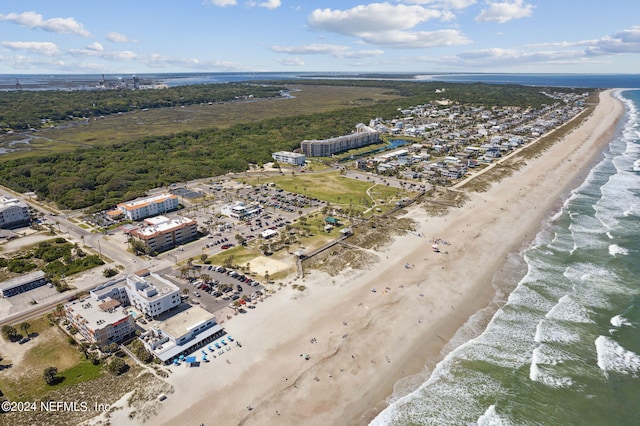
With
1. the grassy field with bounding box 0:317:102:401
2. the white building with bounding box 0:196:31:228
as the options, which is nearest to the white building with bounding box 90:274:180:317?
the grassy field with bounding box 0:317:102:401

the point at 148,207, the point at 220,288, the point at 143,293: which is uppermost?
the point at 148,207

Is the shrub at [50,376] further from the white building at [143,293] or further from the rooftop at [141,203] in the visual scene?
the rooftop at [141,203]

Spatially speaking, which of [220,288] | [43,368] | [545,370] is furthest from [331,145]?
[43,368]

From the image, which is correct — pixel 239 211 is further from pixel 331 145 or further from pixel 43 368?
pixel 331 145

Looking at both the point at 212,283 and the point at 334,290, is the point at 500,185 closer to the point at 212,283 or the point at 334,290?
the point at 334,290

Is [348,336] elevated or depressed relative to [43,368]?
elevated

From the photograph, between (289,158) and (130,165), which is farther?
(289,158)
